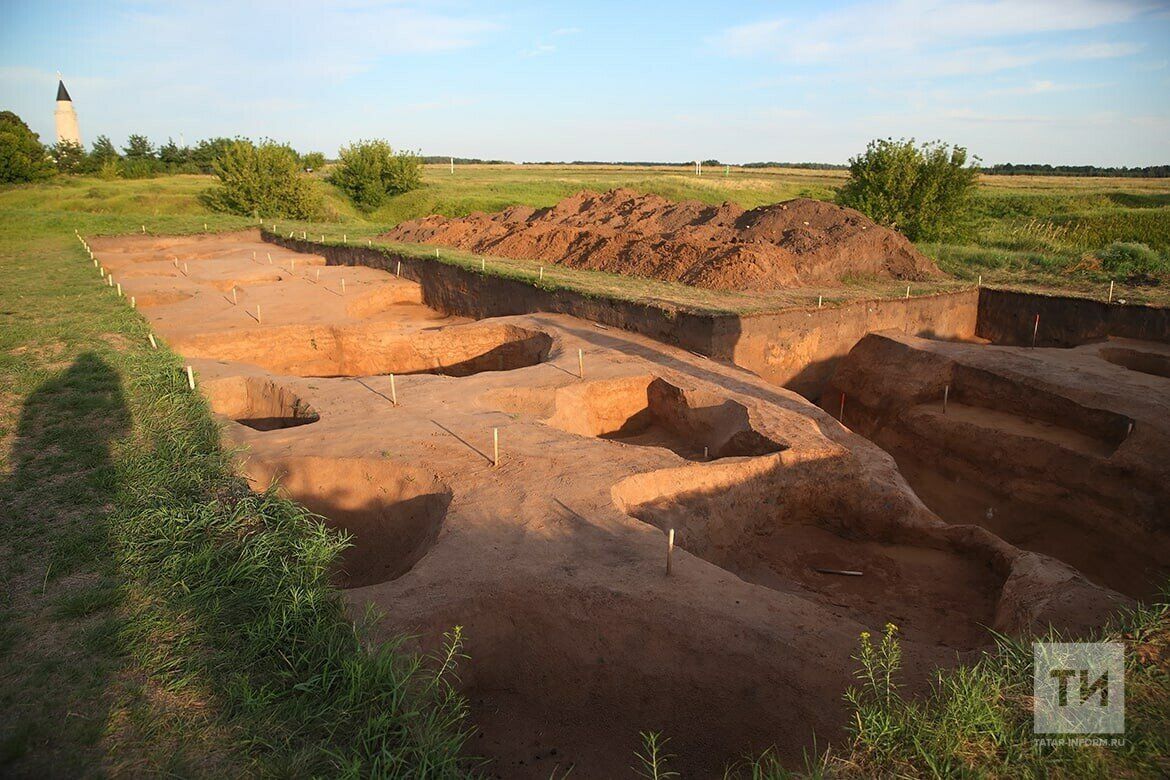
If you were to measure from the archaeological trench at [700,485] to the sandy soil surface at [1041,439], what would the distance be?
38 mm

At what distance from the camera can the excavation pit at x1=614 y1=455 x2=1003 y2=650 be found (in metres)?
6.73

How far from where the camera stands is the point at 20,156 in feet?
128

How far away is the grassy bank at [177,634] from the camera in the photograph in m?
3.20

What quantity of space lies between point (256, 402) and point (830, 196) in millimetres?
37461

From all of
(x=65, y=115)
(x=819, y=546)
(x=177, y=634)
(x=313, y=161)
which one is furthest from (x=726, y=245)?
(x=65, y=115)

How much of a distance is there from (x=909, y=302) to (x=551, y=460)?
1000cm

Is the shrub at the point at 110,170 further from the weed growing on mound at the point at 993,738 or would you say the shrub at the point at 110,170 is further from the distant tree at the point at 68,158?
the weed growing on mound at the point at 993,738

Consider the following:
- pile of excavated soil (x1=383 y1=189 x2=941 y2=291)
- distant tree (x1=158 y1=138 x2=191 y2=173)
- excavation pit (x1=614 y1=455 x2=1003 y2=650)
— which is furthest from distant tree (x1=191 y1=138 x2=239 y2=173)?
excavation pit (x1=614 y1=455 x2=1003 y2=650)

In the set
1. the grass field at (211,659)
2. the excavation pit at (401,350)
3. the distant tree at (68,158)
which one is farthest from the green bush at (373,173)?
the grass field at (211,659)

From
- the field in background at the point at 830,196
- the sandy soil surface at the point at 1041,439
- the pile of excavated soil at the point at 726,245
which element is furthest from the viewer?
the pile of excavated soil at the point at 726,245

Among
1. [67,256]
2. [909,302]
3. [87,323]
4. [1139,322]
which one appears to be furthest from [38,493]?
[67,256]

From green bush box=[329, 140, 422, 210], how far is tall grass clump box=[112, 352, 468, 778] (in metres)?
36.7

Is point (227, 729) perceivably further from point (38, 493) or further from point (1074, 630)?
point (1074, 630)

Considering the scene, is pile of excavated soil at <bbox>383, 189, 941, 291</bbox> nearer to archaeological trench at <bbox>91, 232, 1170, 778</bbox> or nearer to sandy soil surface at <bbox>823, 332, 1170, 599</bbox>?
archaeological trench at <bbox>91, 232, 1170, 778</bbox>
